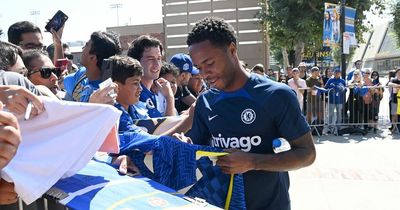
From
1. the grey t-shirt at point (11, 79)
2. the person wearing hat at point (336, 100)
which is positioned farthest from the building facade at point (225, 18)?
the grey t-shirt at point (11, 79)

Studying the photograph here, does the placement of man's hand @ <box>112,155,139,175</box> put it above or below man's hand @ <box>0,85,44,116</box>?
below

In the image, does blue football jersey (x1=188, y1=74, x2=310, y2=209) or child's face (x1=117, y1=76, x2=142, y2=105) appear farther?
child's face (x1=117, y1=76, x2=142, y2=105)

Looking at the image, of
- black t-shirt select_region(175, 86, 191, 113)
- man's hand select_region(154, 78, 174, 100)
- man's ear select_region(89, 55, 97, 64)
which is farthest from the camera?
black t-shirt select_region(175, 86, 191, 113)

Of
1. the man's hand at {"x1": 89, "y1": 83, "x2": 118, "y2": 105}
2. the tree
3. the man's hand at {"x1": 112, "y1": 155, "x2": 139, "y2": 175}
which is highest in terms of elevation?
the tree

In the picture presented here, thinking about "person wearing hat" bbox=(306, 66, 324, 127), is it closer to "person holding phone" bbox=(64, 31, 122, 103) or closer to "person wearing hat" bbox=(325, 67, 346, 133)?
"person wearing hat" bbox=(325, 67, 346, 133)

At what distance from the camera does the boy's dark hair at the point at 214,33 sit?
2.31 m

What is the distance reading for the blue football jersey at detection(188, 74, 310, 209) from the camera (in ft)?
7.07

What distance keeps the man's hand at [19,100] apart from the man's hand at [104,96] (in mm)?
667

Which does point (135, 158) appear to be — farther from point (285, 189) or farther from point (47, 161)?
point (285, 189)

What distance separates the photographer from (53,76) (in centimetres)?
353

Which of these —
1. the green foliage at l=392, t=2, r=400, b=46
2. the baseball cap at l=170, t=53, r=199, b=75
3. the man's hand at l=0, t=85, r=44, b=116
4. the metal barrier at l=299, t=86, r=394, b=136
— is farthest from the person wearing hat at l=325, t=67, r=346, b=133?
the green foliage at l=392, t=2, r=400, b=46

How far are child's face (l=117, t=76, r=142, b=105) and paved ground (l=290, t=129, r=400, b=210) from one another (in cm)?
340

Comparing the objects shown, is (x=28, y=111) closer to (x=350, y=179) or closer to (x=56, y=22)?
(x=56, y=22)

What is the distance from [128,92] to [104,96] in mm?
464
